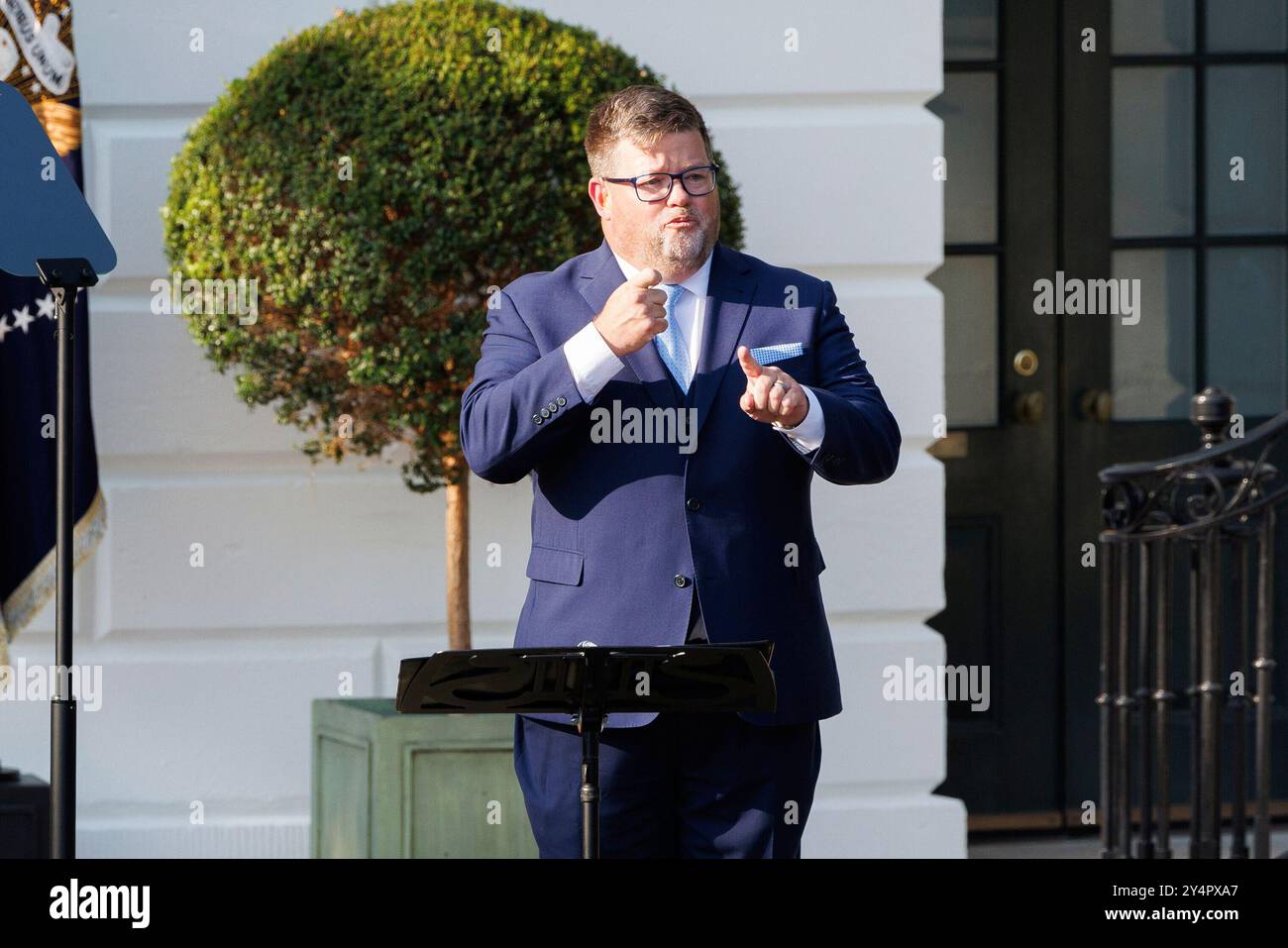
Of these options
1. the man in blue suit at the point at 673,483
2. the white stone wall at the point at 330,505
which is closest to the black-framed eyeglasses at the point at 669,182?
the man in blue suit at the point at 673,483

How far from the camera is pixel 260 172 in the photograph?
14.3 feet

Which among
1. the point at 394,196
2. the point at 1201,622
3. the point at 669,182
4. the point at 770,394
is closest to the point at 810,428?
the point at 770,394

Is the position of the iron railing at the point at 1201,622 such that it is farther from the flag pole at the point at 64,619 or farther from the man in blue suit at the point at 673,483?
the flag pole at the point at 64,619

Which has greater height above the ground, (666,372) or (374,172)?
(374,172)

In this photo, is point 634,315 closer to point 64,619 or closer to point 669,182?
point 669,182

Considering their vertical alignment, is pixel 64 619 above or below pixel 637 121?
below

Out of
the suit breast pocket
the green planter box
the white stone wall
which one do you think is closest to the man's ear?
the suit breast pocket

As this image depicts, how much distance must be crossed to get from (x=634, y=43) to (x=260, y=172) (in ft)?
4.85

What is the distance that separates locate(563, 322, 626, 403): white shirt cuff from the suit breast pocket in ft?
1.07

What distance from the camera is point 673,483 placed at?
3.06m

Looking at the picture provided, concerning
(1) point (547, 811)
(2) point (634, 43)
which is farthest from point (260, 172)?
(1) point (547, 811)

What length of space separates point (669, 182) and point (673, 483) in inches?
20.5
